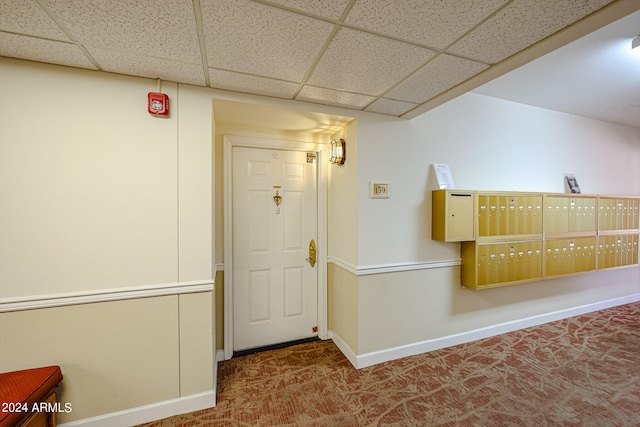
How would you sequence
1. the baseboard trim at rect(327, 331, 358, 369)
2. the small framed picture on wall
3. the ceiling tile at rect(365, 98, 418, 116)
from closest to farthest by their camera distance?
the ceiling tile at rect(365, 98, 418, 116)
the baseboard trim at rect(327, 331, 358, 369)
the small framed picture on wall

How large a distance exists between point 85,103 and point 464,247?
336 cm

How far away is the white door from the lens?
8.09 feet

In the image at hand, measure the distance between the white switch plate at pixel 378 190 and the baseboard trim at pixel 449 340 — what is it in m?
1.46

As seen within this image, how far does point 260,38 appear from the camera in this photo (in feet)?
4.20

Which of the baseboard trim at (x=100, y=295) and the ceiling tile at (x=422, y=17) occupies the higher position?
the ceiling tile at (x=422, y=17)

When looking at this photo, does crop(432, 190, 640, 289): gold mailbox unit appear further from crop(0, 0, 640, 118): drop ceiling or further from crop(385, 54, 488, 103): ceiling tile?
crop(0, 0, 640, 118): drop ceiling

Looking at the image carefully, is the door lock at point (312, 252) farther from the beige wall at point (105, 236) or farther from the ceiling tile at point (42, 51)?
the ceiling tile at point (42, 51)

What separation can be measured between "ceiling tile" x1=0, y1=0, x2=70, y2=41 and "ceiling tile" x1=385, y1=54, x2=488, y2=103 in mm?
1969

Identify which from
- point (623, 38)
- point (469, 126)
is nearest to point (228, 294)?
point (469, 126)

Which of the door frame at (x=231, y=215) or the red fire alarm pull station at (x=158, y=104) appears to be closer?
the red fire alarm pull station at (x=158, y=104)

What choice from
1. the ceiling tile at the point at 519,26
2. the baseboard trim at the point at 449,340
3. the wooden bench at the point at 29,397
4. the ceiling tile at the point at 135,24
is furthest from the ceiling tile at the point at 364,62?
the wooden bench at the point at 29,397

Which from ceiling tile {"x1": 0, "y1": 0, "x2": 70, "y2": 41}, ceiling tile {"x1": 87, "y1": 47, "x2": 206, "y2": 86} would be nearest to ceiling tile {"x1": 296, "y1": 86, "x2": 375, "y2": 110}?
ceiling tile {"x1": 87, "y1": 47, "x2": 206, "y2": 86}

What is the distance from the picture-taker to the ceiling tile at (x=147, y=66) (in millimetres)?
1438

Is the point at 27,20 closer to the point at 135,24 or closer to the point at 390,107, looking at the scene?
the point at 135,24
